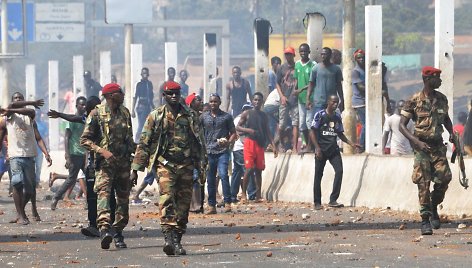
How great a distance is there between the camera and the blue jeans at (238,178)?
24594 mm

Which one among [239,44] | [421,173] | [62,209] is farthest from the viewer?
[239,44]

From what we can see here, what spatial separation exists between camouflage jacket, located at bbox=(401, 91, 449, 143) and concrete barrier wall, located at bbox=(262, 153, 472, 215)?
2.09 metres

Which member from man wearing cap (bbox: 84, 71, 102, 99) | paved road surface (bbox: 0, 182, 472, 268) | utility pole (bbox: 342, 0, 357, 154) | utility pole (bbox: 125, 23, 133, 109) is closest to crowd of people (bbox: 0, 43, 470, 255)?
utility pole (bbox: 342, 0, 357, 154)

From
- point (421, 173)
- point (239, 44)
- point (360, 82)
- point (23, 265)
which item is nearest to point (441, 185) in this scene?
point (421, 173)

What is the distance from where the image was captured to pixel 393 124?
24.8m

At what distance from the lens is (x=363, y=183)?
21.7 m

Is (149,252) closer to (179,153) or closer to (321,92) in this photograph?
(179,153)

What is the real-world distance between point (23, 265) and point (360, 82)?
1129 centimetres

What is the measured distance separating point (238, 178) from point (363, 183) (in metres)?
3.55

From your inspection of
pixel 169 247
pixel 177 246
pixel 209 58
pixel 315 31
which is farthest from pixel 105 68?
pixel 169 247

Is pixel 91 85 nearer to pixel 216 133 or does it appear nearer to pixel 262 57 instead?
pixel 262 57

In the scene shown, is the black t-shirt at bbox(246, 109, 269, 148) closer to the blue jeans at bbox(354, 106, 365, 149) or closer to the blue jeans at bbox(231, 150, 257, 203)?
the blue jeans at bbox(231, 150, 257, 203)

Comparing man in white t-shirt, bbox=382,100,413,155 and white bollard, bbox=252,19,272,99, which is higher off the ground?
white bollard, bbox=252,19,272,99

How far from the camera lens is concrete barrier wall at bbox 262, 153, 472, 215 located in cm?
1894
